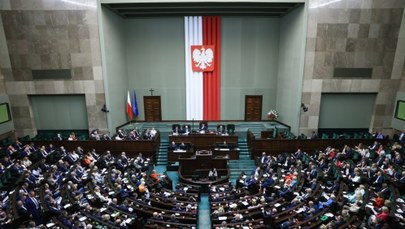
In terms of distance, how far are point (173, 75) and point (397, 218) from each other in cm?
1586

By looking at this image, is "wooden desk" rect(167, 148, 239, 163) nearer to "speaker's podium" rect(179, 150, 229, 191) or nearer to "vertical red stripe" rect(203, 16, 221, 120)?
"speaker's podium" rect(179, 150, 229, 191)

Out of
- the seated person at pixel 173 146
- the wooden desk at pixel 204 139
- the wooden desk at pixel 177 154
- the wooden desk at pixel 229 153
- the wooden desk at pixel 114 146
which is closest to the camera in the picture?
the wooden desk at pixel 177 154

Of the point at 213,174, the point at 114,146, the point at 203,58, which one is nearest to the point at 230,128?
the point at 213,174

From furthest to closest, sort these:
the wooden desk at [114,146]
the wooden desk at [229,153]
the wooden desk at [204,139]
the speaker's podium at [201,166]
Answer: the wooden desk at [204,139]
the wooden desk at [114,146]
the wooden desk at [229,153]
the speaker's podium at [201,166]

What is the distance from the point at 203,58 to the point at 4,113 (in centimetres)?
1389

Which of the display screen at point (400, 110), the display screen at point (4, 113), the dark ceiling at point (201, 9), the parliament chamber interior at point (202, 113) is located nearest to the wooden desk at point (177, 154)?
the parliament chamber interior at point (202, 113)

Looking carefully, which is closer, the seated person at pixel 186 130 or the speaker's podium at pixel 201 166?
the speaker's podium at pixel 201 166

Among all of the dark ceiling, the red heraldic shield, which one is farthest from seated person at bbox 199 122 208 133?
the dark ceiling

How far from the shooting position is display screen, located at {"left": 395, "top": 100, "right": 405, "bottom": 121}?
16.2m

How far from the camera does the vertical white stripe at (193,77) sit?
18938 mm

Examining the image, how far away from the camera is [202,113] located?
2019 centimetres

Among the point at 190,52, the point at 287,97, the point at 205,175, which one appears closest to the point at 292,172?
the point at 205,175

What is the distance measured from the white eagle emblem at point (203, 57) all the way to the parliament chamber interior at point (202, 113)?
0.08 m

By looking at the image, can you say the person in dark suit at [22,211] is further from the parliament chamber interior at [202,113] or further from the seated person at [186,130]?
the seated person at [186,130]
